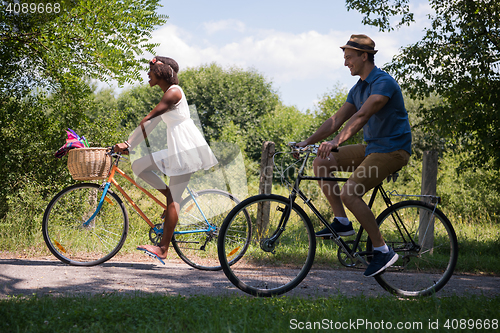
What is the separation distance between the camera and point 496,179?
8016mm

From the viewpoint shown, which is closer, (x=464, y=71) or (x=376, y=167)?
(x=376, y=167)

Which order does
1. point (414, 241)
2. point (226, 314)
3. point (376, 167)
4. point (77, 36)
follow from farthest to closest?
point (77, 36)
point (414, 241)
point (376, 167)
point (226, 314)

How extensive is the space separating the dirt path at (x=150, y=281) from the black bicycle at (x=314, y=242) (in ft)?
0.55

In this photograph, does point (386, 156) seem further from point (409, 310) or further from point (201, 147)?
point (201, 147)

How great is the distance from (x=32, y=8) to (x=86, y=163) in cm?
332

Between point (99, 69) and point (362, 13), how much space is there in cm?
538

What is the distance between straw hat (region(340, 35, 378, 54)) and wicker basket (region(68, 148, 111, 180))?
2827mm

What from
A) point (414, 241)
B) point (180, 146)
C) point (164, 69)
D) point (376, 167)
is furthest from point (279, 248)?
point (164, 69)

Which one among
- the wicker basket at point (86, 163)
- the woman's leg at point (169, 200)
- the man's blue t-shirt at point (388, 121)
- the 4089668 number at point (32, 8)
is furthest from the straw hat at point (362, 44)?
the 4089668 number at point (32, 8)

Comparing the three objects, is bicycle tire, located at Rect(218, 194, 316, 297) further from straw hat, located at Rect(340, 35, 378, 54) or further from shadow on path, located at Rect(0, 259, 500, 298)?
straw hat, located at Rect(340, 35, 378, 54)

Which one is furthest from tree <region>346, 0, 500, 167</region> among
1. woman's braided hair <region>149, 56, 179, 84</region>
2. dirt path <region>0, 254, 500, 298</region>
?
woman's braided hair <region>149, 56, 179, 84</region>

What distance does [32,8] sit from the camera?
6004 millimetres

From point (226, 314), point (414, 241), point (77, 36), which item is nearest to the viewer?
point (226, 314)

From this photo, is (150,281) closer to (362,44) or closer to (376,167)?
(376,167)
